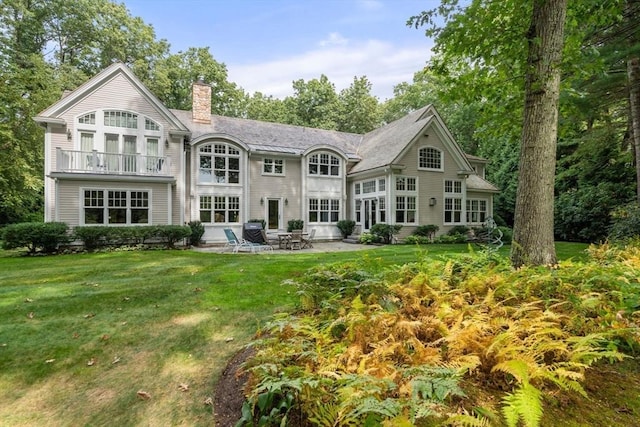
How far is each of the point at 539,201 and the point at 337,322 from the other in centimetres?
364

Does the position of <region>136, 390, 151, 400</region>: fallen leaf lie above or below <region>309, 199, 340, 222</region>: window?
below

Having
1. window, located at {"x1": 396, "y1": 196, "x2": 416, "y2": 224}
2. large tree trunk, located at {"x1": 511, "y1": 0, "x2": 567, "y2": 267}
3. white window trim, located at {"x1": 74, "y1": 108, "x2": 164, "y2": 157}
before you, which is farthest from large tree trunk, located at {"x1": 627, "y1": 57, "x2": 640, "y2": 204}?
white window trim, located at {"x1": 74, "y1": 108, "x2": 164, "y2": 157}

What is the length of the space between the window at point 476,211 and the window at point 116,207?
1791cm

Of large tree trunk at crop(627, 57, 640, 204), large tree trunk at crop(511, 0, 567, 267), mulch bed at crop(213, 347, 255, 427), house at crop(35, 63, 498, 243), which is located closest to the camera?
mulch bed at crop(213, 347, 255, 427)

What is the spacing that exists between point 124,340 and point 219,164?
13.8m

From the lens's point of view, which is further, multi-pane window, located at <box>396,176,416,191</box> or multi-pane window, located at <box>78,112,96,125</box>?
multi-pane window, located at <box>396,176,416,191</box>

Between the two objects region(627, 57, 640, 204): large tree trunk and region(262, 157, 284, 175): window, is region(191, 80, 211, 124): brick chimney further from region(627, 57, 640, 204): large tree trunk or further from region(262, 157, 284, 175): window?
region(627, 57, 640, 204): large tree trunk

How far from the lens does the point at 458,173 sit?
1912 cm

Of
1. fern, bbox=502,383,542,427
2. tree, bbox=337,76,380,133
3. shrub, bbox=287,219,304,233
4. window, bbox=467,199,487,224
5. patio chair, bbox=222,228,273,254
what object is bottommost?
patio chair, bbox=222,228,273,254

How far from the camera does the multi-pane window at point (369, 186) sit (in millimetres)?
18569

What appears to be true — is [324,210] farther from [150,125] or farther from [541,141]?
[541,141]

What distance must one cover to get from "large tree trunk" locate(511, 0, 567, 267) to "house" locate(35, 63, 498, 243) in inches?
475

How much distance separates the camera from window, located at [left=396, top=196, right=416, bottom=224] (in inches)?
690

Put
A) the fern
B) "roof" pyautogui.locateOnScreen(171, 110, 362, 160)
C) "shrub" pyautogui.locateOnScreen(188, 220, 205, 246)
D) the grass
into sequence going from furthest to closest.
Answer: "roof" pyautogui.locateOnScreen(171, 110, 362, 160), "shrub" pyautogui.locateOnScreen(188, 220, 205, 246), the grass, the fern
